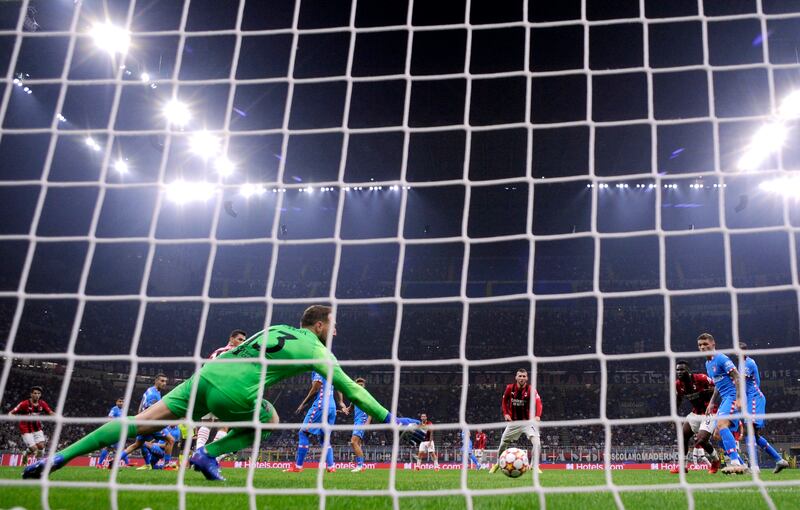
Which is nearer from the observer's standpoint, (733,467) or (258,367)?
(258,367)

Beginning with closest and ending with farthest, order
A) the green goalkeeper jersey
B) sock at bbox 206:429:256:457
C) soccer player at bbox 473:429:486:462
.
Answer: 1. the green goalkeeper jersey
2. sock at bbox 206:429:256:457
3. soccer player at bbox 473:429:486:462

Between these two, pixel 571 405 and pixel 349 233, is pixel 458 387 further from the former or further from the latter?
pixel 349 233

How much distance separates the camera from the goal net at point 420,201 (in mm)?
13336

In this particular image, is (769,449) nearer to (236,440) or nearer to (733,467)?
(733,467)

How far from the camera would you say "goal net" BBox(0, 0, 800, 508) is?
1334cm

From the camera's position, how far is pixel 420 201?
2792cm

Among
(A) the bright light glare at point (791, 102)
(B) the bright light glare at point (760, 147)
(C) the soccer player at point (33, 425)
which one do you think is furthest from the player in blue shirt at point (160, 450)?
(B) the bright light glare at point (760, 147)

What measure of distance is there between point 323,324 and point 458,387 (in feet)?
77.0

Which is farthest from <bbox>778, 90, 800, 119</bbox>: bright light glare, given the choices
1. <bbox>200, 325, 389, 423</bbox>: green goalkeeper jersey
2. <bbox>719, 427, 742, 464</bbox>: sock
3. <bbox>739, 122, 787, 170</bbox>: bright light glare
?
<bbox>200, 325, 389, 423</bbox>: green goalkeeper jersey

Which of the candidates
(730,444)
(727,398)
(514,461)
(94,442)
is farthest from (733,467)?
→ (94,442)

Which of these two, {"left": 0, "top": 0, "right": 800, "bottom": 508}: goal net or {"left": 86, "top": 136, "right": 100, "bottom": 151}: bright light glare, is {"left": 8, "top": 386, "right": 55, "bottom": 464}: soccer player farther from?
{"left": 86, "top": 136, "right": 100, "bottom": 151}: bright light glare

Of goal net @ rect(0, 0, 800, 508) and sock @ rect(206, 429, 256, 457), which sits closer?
sock @ rect(206, 429, 256, 457)

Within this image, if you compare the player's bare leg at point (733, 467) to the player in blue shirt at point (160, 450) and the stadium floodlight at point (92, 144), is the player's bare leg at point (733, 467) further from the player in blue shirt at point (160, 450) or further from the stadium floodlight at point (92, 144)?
the stadium floodlight at point (92, 144)

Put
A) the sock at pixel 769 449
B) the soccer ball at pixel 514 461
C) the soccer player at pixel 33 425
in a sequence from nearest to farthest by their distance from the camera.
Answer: the soccer ball at pixel 514 461, the sock at pixel 769 449, the soccer player at pixel 33 425
